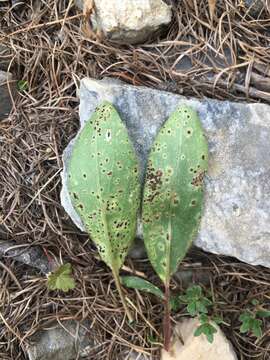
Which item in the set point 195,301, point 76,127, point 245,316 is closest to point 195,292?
point 195,301

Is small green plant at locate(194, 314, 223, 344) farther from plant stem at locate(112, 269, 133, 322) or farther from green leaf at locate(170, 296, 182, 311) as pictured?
plant stem at locate(112, 269, 133, 322)

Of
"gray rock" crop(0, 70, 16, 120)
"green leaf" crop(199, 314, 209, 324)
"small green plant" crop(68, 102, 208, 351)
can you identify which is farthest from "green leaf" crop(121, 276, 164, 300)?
"gray rock" crop(0, 70, 16, 120)

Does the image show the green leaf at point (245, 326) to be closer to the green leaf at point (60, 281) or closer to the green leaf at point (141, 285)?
the green leaf at point (141, 285)

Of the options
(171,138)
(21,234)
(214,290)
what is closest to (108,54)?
(171,138)

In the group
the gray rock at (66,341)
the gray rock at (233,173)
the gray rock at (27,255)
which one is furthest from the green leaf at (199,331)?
the gray rock at (27,255)

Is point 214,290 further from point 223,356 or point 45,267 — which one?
point 45,267

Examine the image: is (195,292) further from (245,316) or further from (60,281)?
(60,281)
